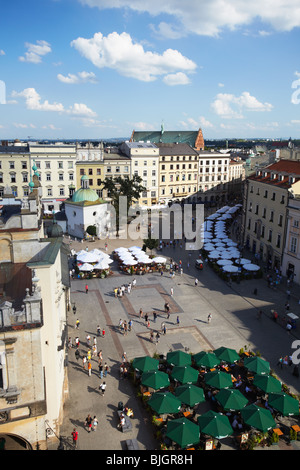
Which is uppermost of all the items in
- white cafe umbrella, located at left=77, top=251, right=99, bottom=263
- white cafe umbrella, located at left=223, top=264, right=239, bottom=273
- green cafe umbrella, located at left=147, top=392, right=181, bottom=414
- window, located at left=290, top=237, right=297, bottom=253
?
window, located at left=290, top=237, right=297, bottom=253

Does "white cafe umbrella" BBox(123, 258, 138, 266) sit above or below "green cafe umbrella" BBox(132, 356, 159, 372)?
above

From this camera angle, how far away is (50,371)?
1822cm

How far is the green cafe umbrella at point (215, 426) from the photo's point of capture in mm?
19208

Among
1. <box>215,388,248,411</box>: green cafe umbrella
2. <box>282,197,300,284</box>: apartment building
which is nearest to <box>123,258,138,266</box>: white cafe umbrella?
<box>282,197,300,284</box>: apartment building

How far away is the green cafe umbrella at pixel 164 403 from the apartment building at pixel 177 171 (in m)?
71.8

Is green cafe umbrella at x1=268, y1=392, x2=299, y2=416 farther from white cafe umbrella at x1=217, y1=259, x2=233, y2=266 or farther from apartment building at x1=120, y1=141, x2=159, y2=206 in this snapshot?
apartment building at x1=120, y1=141, x2=159, y2=206

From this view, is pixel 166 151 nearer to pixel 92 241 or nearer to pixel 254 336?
pixel 92 241

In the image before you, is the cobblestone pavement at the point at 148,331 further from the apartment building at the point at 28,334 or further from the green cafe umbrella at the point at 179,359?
the green cafe umbrella at the point at 179,359

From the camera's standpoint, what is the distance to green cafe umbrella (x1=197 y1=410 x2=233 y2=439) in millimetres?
19208

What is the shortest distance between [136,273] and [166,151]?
52.6m

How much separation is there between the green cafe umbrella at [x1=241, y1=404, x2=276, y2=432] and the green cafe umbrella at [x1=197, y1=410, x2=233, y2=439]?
4.04 ft

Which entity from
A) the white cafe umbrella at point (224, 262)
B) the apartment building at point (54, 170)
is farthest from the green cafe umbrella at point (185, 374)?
the apartment building at point (54, 170)

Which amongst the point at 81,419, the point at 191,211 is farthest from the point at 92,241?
the point at 81,419

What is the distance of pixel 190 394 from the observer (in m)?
21.9
